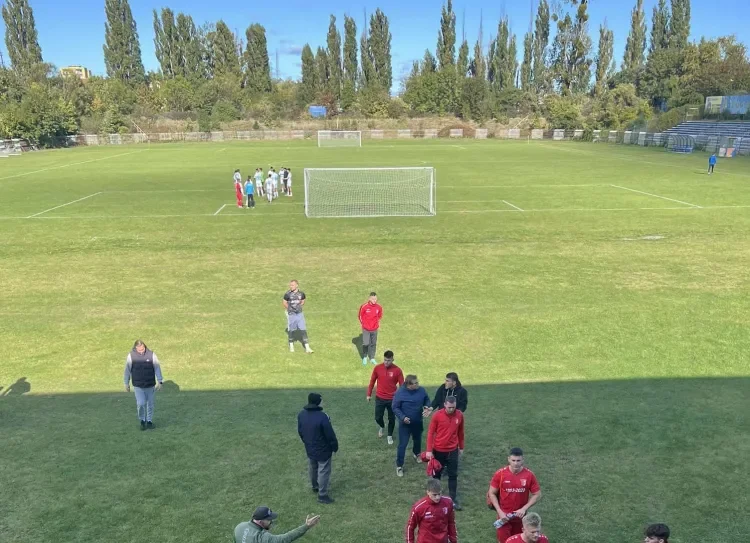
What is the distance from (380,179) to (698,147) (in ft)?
135

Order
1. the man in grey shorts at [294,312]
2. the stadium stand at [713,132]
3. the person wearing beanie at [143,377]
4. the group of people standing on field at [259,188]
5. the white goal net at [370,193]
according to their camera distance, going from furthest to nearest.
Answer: the stadium stand at [713,132] < the group of people standing on field at [259,188] < the white goal net at [370,193] < the man in grey shorts at [294,312] < the person wearing beanie at [143,377]

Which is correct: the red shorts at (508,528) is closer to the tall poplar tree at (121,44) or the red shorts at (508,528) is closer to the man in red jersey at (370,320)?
the man in red jersey at (370,320)

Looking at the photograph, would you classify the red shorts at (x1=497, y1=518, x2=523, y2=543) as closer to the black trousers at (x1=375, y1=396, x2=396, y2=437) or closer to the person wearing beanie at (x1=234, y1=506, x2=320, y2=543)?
the person wearing beanie at (x1=234, y1=506, x2=320, y2=543)

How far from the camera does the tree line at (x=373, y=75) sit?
305ft

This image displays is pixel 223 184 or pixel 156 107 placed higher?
pixel 156 107

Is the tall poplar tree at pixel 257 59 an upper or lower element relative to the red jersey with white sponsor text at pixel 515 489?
upper

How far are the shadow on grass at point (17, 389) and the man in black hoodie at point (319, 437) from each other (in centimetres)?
665

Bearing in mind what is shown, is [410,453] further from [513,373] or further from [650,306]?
[650,306]

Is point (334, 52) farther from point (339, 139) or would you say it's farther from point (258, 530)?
point (258, 530)

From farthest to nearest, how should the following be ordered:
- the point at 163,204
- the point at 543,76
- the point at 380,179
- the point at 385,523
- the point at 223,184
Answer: the point at 543,76 < the point at 380,179 < the point at 223,184 < the point at 163,204 < the point at 385,523

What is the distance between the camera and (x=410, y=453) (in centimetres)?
845

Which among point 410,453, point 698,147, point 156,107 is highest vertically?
point 156,107

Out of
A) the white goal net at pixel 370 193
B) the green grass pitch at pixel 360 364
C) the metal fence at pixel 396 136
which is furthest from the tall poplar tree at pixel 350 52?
the green grass pitch at pixel 360 364

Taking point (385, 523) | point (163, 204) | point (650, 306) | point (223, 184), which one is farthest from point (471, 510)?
point (223, 184)
